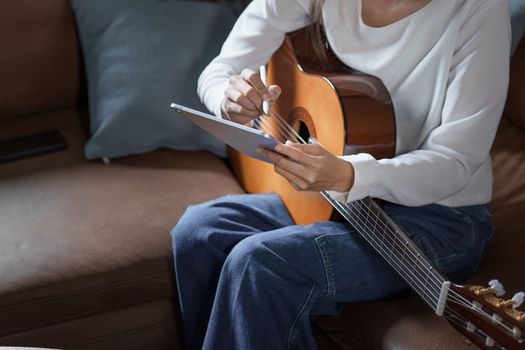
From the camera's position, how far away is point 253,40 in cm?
155

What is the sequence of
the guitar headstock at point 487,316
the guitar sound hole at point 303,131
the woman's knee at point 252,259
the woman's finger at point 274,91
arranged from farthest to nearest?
the guitar sound hole at point 303,131, the woman's finger at point 274,91, the woman's knee at point 252,259, the guitar headstock at point 487,316

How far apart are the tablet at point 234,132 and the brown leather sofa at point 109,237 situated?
356 millimetres

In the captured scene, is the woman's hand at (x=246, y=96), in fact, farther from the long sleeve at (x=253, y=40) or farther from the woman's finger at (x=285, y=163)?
the woman's finger at (x=285, y=163)

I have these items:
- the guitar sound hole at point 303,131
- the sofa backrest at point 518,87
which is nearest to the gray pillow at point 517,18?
the sofa backrest at point 518,87

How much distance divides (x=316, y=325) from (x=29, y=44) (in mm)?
1025

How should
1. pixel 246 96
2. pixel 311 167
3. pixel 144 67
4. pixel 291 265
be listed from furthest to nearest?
pixel 144 67 < pixel 246 96 < pixel 291 265 < pixel 311 167

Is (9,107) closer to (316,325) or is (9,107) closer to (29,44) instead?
(29,44)

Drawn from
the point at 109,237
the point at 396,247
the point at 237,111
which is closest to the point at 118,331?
the point at 109,237

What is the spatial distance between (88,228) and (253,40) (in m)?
0.53

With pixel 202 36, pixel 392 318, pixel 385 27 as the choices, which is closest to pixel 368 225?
pixel 392 318

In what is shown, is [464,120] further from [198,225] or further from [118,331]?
[118,331]

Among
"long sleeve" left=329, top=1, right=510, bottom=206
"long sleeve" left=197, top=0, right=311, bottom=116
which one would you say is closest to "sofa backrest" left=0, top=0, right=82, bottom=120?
"long sleeve" left=197, top=0, right=311, bottom=116

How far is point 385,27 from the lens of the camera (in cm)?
140

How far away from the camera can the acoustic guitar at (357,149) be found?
1.10 meters
